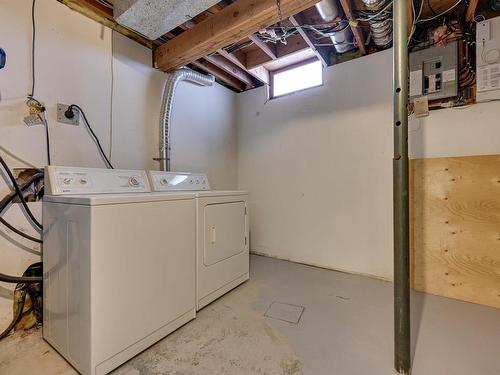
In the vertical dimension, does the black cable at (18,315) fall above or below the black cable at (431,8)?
below

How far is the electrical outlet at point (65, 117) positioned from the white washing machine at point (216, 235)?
27.5 inches

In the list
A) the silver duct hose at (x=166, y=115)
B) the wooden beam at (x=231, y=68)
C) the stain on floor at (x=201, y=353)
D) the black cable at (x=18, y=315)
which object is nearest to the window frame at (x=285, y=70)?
the wooden beam at (x=231, y=68)

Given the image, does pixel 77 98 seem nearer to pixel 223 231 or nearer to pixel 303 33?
pixel 223 231

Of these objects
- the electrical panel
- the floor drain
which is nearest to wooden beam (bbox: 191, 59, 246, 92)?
the electrical panel

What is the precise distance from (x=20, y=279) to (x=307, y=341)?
186cm

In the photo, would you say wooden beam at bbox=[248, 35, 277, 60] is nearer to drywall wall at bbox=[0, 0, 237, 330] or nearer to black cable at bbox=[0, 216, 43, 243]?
drywall wall at bbox=[0, 0, 237, 330]

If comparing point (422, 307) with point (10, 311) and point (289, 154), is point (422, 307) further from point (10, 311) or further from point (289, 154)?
point (10, 311)

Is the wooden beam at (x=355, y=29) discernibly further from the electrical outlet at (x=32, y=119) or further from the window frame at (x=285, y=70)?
the electrical outlet at (x=32, y=119)

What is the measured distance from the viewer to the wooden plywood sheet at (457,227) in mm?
1856

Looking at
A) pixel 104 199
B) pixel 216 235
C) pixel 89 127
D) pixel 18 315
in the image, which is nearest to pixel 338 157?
pixel 216 235

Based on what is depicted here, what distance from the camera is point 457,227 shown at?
6.50 ft

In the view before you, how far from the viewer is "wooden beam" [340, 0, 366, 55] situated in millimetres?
1788

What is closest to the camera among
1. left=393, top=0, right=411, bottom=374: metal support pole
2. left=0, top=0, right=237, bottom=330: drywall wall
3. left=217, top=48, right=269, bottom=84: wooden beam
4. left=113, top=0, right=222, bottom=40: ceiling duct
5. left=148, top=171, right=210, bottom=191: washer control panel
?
left=393, top=0, right=411, bottom=374: metal support pole

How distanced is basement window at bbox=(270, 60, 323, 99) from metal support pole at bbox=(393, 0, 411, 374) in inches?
68.6
